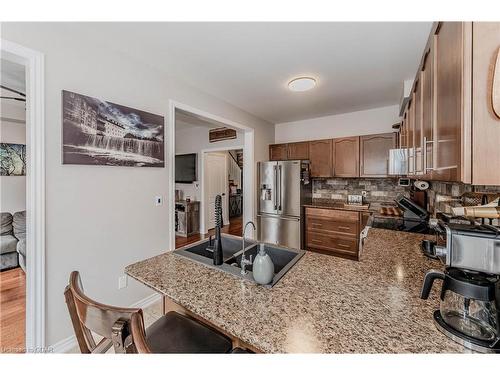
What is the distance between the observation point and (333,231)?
3.46 m

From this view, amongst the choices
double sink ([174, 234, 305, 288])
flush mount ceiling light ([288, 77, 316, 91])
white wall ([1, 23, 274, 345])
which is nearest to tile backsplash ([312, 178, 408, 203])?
flush mount ceiling light ([288, 77, 316, 91])

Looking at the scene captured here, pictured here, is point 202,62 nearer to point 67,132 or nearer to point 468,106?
point 67,132

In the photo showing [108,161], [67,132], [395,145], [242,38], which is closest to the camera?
[67,132]

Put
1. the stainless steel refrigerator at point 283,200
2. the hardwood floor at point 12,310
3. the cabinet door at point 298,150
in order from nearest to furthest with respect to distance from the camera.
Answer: the hardwood floor at point 12,310 < the stainless steel refrigerator at point 283,200 < the cabinet door at point 298,150

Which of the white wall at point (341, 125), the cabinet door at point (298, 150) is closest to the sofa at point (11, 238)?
the cabinet door at point (298, 150)

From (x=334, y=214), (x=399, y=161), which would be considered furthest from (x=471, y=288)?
(x=334, y=214)

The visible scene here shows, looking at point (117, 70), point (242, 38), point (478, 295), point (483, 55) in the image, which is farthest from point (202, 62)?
point (478, 295)

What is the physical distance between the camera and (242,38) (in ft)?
5.65

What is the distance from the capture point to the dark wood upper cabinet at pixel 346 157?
353 cm

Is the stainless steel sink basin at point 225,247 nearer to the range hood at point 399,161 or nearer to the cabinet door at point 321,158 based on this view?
the range hood at point 399,161

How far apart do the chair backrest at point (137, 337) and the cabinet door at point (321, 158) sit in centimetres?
365

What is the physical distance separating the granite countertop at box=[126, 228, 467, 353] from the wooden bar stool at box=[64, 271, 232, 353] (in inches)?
8.4

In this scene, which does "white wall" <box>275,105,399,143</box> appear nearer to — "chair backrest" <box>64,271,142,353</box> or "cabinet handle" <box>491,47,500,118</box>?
"cabinet handle" <box>491,47,500,118</box>
